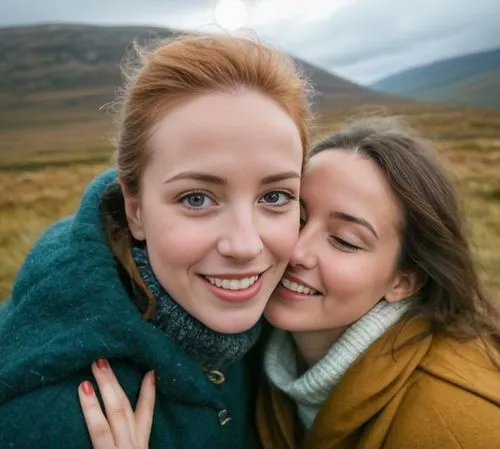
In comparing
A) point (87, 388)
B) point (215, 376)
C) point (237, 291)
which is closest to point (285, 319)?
point (215, 376)

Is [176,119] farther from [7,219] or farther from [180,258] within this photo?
[7,219]

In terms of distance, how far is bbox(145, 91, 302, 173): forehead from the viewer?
2.01 m

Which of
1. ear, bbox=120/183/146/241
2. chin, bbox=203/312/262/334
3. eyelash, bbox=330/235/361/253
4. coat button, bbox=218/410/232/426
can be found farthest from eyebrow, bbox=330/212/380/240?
coat button, bbox=218/410/232/426

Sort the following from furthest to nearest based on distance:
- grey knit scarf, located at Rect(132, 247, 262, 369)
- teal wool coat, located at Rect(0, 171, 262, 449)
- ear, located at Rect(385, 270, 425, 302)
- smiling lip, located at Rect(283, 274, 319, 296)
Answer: ear, located at Rect(385, 270, 425, 302)
smiling lip, located at Rect(283, 274, 319, 296)
grey knit scarf, located at Rect(132, 247, 262, 369)
teal wool coat, located at Rect(0, 171, 262, 449)

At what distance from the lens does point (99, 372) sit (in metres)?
2.09

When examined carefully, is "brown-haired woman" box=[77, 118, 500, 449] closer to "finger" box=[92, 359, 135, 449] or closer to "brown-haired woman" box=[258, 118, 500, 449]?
"brown-haired woman" box=[258, 118, 500, 449]

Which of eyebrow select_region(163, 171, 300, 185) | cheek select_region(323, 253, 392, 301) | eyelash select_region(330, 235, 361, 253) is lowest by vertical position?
cheek select_region(323, 253, 392, 301)

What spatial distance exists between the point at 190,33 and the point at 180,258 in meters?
1.11

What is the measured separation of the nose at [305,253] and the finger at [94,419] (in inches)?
45.1

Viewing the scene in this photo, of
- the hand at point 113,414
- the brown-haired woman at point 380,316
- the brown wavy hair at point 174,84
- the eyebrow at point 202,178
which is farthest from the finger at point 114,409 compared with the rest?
the eyebrow at point 202,178

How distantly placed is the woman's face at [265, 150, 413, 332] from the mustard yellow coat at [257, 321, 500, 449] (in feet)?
0.91

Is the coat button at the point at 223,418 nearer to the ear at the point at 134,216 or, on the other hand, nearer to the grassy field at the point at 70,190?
the ear at the point at 134,216

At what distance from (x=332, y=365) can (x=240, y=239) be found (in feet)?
3.39

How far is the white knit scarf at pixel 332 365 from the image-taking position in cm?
270
